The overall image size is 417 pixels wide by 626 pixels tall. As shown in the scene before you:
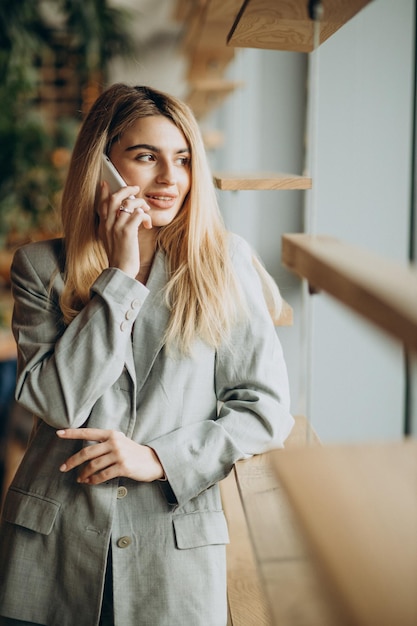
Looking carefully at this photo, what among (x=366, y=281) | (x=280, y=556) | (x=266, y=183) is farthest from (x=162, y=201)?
(x=366, y=281)

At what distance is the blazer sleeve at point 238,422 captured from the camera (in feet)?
4.50

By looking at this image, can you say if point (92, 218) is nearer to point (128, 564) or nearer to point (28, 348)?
point (28, 348)

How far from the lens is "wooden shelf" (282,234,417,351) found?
1.84 feet

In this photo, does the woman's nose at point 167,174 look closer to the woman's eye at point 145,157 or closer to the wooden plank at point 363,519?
the woman's eye at point 145,157

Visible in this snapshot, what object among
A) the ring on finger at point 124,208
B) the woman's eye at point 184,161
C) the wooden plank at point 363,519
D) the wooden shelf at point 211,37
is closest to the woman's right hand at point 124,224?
the ring on finger at point 124,208

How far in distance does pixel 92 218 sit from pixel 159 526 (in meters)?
0.63

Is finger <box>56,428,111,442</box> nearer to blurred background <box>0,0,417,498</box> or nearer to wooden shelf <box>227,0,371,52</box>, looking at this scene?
blurred background <box>0,0,417,498</box>

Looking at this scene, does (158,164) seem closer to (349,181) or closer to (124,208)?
(124,208)

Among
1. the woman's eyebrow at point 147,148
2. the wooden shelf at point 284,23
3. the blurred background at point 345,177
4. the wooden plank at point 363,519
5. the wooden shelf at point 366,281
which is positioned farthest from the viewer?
the blurred background at point 345,177

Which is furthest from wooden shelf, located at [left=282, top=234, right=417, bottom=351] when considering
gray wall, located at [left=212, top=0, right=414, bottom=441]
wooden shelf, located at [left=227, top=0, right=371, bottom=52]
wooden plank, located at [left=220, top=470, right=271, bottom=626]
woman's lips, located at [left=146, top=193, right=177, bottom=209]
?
gray wall, located at [left=212, top=0, right=414, bottom=441]

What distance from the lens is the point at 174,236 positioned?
1565 millimetres

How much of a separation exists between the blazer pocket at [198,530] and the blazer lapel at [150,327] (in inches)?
10.0

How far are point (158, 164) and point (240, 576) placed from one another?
39.5 inches

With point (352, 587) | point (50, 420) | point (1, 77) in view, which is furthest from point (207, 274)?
point (1, 77)
